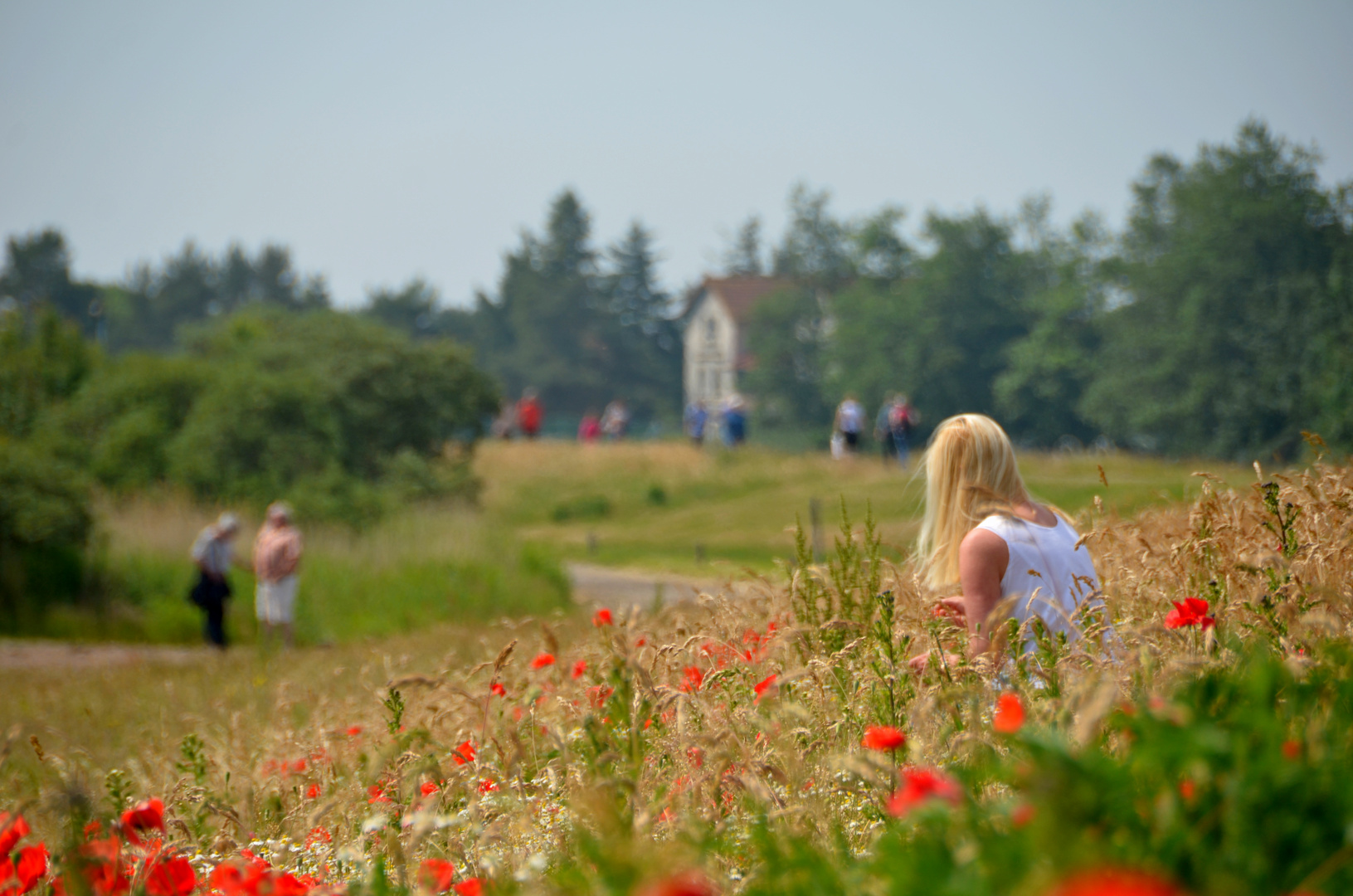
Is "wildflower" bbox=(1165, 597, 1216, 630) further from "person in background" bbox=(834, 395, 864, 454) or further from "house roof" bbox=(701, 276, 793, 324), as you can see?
"house roof" bbox=(701, 276, 793, 324)

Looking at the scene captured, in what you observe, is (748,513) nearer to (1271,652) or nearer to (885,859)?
(1271,652)

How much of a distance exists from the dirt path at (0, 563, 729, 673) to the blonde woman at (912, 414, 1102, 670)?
5431 millimetres

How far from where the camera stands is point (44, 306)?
80.9 feet

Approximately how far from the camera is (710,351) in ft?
248

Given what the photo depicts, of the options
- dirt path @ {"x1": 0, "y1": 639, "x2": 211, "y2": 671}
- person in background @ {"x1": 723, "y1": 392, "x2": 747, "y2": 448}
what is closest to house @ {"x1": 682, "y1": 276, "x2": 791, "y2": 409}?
person in background @ {"x1": 723, "y1": 392, "x2": 747, "y2": 448}

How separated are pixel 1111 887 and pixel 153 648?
14.4 meters

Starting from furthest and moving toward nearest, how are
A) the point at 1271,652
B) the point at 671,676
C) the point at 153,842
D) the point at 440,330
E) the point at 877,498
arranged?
the point at 440,330
the point at 877,498
the point at 671,676
the point at 153,842
the point at 1271,652

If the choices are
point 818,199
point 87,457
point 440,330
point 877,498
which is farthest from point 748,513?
point 440,330

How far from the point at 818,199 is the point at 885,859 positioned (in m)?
66.6

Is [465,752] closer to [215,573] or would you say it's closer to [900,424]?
[215,573]

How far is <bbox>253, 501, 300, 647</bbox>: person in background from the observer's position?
Answer: 11898mm

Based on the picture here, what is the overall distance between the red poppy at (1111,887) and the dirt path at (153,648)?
8.40 metres

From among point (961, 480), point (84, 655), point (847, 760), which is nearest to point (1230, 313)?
point (84, 655)

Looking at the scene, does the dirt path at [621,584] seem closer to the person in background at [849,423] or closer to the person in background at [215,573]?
the person in background at [215,573]
